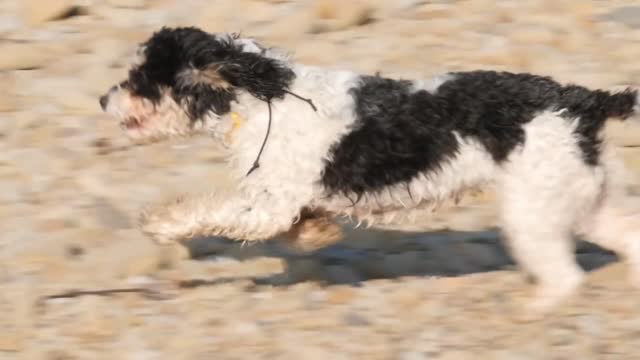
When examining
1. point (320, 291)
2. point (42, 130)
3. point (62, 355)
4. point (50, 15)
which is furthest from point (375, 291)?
point (50, 15)

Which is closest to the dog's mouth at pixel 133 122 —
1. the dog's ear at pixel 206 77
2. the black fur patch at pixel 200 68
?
the black fur patch at pixel 200 68

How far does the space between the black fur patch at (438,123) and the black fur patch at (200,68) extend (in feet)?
1.42

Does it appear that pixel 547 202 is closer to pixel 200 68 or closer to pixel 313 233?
pixel 313 233

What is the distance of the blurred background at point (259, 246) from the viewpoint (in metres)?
7.32

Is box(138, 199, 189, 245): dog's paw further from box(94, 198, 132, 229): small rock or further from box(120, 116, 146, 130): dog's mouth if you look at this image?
box(94, 198, 132, 229): small rock

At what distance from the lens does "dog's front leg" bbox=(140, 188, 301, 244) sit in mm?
7457

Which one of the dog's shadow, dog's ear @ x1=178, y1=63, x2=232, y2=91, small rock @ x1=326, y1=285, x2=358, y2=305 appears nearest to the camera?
dog's ear @ x1=178, y1=63, x2=232, y2=91

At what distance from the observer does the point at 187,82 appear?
738 centimetres

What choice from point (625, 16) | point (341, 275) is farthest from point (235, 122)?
point (625, 16)

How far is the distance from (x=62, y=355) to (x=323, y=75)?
5.94 ft

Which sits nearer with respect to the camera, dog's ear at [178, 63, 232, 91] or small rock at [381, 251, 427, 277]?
dog's ear at [178, 63, 232, 91]

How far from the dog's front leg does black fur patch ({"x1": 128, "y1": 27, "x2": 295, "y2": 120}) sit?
42 centimetres

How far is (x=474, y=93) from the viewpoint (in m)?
7.41

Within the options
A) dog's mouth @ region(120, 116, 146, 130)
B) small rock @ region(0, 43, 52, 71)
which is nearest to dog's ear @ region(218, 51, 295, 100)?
dog's mouth @ region(120, 116, 146, 130)
